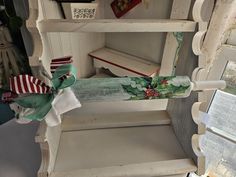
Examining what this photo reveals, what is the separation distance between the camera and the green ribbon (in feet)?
1.05

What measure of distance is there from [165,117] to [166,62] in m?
0.22

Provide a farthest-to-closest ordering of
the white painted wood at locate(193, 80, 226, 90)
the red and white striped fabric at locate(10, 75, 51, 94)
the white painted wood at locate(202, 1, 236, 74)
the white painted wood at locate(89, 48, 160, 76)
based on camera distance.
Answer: the white painted wood at locate(89, 48, 160, 76), the white painted wood at locate(202, 1, 236, 74), the white painted wood at locate(193, 80, 226, 90), the red and white striped fabric at locate(10, 75, 51, 94)

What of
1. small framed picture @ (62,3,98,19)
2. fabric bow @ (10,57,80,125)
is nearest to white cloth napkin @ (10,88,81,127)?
fabric bow @ (10,57,80,125)

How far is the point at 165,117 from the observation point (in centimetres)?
63

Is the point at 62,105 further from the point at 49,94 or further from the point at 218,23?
the point at 218,23

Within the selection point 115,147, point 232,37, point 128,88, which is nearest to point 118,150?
point 115,147

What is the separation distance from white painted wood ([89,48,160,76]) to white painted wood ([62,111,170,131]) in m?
0.17

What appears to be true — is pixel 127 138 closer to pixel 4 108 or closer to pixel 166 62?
pixel 166 62

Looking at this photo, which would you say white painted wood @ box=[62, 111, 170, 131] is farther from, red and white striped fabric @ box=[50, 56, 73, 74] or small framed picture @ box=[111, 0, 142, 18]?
small framed picture @ box=[111, 0, 142, 18]

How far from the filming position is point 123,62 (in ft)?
2.56

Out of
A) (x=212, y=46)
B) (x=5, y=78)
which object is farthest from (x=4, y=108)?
(x=212, y=46)

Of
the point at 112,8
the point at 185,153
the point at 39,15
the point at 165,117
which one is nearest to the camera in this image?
the point at 39,15

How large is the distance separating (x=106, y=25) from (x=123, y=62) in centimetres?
41

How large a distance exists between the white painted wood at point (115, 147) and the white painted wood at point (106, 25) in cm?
32
